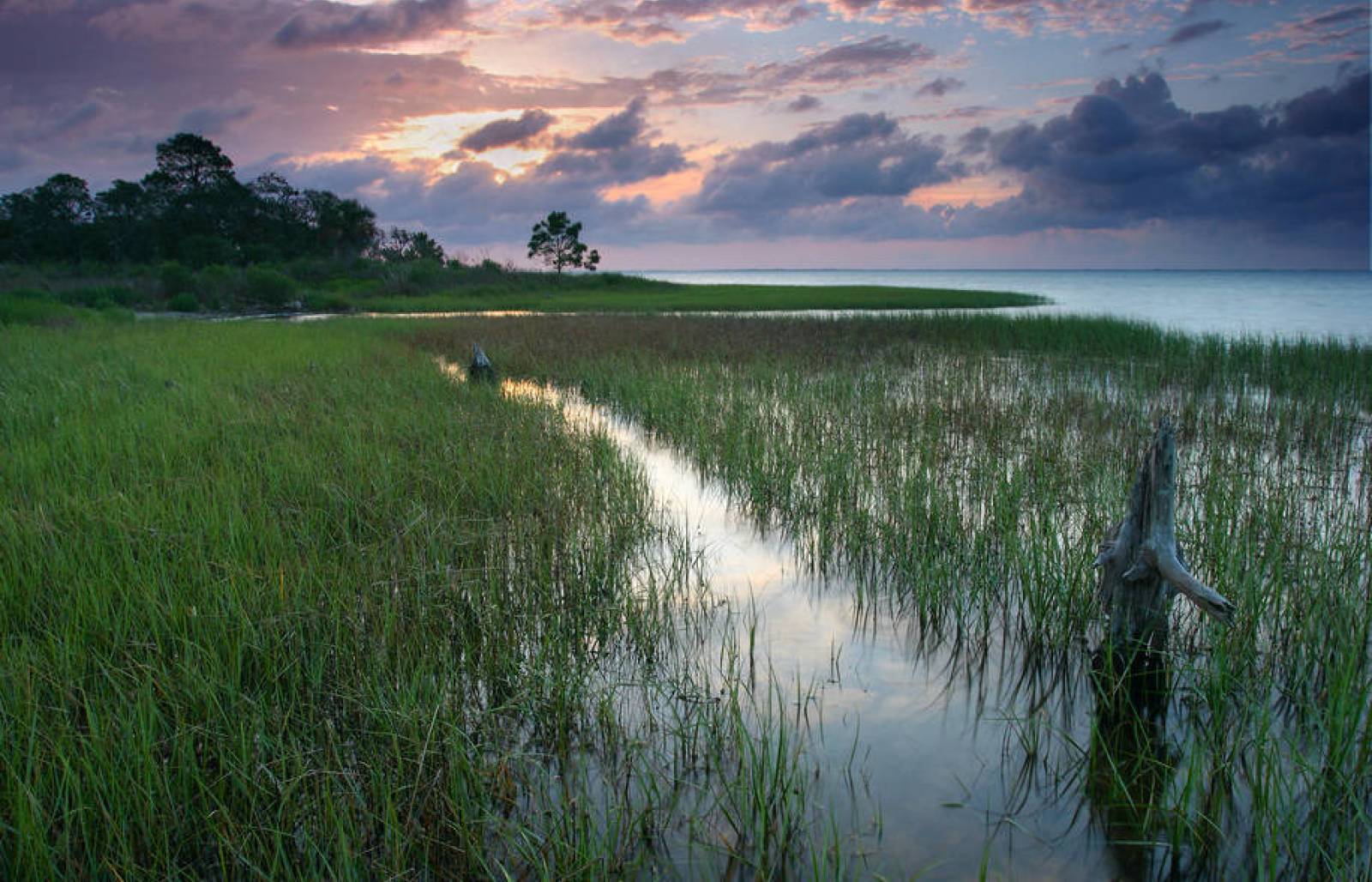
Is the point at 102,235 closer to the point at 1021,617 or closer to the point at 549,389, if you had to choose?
the point at 549,389

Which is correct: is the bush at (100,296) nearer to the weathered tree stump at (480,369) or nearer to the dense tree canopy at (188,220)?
the dense tree canopy at (188,220)

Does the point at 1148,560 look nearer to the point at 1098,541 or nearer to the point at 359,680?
the point at 1098,541

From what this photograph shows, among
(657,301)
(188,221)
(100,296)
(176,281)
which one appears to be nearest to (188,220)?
(188,221)

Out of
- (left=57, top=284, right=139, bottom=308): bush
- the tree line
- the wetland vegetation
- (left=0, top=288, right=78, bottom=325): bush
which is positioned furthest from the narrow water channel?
the tree line

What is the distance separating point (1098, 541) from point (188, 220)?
6241cm

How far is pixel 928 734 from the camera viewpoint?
3193 millimetres

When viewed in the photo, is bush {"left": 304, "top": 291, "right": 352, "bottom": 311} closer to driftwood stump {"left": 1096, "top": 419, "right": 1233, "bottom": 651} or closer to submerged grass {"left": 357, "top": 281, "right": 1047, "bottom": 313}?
submerged grass {"left": 357, "top": 281, "right": 1047, "bottom": 313}

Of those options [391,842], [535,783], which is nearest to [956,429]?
[535,783]

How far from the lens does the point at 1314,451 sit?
757 centimetres

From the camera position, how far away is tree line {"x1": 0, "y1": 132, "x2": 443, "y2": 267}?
2020 inches

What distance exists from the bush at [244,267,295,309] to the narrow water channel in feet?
125

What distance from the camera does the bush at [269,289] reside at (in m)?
36.2

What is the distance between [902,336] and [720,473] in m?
13.6

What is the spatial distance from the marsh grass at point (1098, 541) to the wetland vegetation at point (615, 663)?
0.03m
